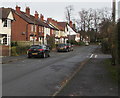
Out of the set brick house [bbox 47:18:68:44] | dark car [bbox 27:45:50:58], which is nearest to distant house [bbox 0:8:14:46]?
dark car [bbox 27:45:50:58]

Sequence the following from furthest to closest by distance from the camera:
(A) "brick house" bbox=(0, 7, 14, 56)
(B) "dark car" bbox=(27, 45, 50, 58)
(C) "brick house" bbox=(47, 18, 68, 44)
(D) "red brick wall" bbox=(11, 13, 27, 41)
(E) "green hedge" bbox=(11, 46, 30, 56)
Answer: (C) "brick house" bbox=(47, 18, 68, 44)
(D) "red brick wall" bbox=(11, 13, 27, 41)
(A) "brick house" bbox=(0, 7, 14, 56)
(E) "green hedge" bbox=(11, 46, 30, 56)
(B) "dark car" bbox=(27, 45, 50, 58)

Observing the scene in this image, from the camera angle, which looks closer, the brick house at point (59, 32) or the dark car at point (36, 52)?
the dark car at point (36, 52)

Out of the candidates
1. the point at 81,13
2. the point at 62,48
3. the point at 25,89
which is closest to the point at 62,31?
the point at 81,13

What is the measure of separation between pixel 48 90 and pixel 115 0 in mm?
8152

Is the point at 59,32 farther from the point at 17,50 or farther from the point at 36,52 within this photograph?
the point at 36,52

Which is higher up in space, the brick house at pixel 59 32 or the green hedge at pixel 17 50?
the brick house at pixel 59 32

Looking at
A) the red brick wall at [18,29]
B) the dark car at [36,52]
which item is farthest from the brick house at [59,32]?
the dark car at [36,52]

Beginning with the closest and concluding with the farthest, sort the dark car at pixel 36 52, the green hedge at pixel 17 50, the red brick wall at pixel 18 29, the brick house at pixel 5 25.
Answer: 1. the dark car at pixel 36 52
2. the green hedge at pixel 17 50
3. the brick house at pixel 5 25
4. the red brick wall at pixel 18 29

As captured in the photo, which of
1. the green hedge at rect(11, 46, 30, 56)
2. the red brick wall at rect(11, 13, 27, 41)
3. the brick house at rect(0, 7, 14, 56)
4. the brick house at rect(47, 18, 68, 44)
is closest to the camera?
the green hedge at rect(11, 46, 30, 56)

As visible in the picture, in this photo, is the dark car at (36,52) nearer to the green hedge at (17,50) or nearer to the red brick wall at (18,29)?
the green hedge at (17,50)

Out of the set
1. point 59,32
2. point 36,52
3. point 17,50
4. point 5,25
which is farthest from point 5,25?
point 59,32

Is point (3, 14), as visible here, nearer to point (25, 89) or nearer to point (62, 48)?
point (62, 48)

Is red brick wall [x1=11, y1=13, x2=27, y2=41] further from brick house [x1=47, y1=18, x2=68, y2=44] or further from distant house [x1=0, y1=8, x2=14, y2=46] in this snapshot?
brick house [x1=47, y1=18, x2=68, y2=44]

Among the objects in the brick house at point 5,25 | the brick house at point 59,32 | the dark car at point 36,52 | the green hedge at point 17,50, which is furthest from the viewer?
the brick house at point 59,32
